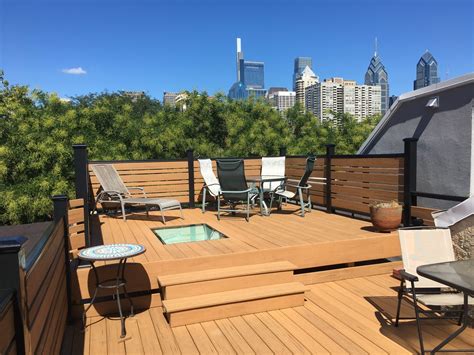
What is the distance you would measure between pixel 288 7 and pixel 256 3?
4686 mm

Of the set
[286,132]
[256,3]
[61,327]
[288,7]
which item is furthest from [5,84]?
[288,7]

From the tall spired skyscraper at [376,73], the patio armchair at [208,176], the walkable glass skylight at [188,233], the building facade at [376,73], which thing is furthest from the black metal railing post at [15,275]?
the tall spired skyscraper at [376,73]

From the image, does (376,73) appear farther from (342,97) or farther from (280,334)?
(280,334)

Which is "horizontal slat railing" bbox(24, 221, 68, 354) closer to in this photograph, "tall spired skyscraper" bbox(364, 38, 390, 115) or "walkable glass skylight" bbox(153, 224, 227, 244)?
"walkable glass skylight" bbox(153, 224, 227, 244)

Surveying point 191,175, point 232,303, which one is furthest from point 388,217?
point 191,175

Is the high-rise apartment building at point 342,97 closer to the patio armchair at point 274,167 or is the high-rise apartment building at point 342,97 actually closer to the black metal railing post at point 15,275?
the patio armchair at point 274,167

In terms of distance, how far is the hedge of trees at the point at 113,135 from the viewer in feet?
45.4

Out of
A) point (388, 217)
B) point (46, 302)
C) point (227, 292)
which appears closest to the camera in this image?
point (46, 302)

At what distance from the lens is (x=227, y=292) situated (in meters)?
3.72

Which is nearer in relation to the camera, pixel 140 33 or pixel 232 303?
pixel 232 303

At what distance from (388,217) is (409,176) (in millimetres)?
757

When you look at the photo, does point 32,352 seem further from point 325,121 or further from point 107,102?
point 325,121

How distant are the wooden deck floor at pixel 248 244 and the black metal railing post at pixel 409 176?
50 cm

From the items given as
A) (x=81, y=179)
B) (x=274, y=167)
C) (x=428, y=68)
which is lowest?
(x=274, y=167)
